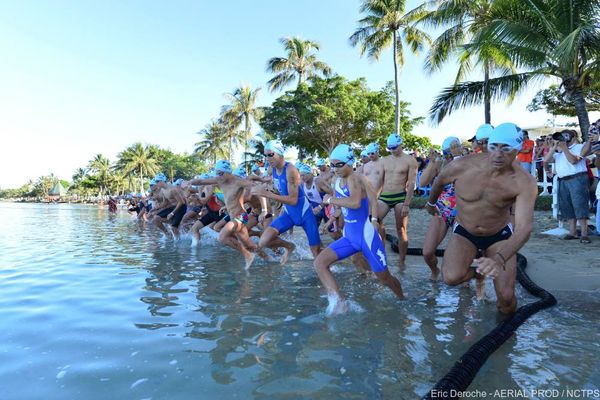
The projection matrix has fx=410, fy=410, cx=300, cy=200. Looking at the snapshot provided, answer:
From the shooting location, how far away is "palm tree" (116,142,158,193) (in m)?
78.1

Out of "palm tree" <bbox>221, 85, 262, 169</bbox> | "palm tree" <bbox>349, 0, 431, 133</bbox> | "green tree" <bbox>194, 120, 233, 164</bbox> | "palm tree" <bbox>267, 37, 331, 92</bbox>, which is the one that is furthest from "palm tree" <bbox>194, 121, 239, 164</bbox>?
"palm tree" <bbox>349, 0, 431, 133</bbox>

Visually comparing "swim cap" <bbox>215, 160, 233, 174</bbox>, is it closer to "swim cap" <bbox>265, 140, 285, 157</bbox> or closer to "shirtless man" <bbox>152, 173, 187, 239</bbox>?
"swim cap" <bbox>265, 140, 285, 157</bbox>

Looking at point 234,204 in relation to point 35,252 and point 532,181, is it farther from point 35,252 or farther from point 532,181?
point 532,181

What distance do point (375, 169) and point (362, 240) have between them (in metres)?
2.82

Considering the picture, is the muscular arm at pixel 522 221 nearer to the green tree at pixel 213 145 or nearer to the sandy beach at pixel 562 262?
the sandy beach at pixel 562 262

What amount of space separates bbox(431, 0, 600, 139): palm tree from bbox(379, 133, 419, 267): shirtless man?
289 inches

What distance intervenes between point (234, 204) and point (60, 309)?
12.8ft

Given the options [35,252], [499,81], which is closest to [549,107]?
[499,81]

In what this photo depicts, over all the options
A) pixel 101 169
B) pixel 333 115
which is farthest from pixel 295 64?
pixel 101 169

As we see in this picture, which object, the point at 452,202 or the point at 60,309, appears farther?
the point at 452,202

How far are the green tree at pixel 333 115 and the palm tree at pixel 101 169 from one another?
66.6 m

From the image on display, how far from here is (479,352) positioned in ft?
9.36

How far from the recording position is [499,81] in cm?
1509

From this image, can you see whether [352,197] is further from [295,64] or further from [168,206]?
[295,64]
